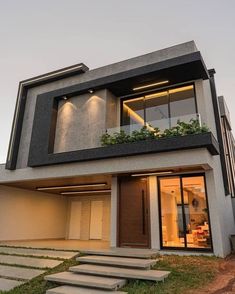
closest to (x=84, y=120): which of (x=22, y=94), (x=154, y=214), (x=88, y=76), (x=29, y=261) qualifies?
(x=88, y=76)

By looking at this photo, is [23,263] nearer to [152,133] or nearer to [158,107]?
[152,133]

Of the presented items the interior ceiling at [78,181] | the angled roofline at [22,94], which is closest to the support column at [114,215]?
the interior ceiling at [78,181]

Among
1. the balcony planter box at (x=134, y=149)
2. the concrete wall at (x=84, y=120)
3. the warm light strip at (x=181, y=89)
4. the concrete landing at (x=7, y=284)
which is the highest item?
the warm light strip at (x=181, y=89)

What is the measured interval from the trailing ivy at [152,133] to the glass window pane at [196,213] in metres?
1.83

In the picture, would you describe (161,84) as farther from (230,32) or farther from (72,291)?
(72,291)

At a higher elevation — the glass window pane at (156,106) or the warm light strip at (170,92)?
the warm light strip at (170,92)

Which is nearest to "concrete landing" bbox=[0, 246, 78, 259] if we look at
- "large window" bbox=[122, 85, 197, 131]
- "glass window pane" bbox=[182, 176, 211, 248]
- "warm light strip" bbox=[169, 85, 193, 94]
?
"glass window pane" bbox=[182, 176, 211, 248]

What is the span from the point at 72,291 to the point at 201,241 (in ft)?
15.9

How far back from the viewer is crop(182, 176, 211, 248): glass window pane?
7825 mm

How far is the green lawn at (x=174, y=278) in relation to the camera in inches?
184

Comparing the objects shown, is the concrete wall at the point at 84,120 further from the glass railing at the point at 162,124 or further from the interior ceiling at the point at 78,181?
the interior ceiling at the point at 78,181

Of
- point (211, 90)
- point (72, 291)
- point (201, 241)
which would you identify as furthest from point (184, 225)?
point (211, 90)

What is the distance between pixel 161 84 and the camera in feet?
31.9

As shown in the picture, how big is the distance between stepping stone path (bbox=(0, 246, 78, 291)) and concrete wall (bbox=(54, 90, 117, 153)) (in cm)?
419
